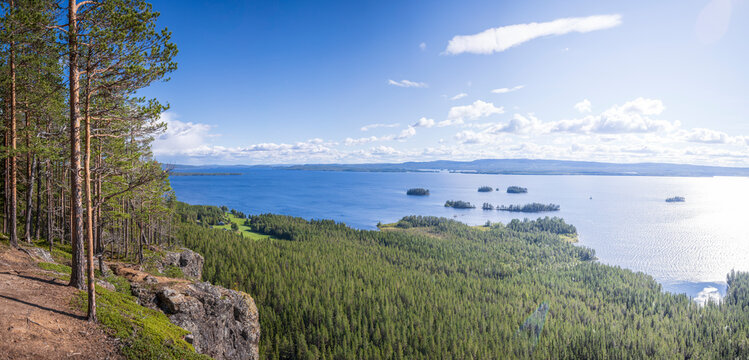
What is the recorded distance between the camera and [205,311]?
27.0 m

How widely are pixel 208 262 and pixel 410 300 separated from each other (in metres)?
43.8

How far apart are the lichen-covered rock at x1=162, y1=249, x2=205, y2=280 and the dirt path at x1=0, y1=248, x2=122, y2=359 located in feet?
86.0

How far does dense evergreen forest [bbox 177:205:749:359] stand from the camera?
62.5 meters

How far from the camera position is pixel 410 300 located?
246 ft

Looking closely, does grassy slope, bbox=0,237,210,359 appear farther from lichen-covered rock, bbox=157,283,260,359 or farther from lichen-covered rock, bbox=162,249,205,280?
lichen-covered rock, bbox=162,249,205,280

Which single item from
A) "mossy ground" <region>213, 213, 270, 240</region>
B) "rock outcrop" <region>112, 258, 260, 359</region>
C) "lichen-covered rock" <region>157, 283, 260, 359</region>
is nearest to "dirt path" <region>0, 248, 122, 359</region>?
"rock outcrop" <region>112, 258, 260, 359</region>

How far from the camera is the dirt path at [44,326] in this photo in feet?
41.2

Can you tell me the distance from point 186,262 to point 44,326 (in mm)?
34920

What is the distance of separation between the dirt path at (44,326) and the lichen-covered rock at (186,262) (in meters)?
26.2

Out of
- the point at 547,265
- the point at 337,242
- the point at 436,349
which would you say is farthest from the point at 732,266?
the point at 337,242

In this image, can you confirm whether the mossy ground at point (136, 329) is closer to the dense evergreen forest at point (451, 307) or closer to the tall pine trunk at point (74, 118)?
the tall pine trunk at point (74, 118)

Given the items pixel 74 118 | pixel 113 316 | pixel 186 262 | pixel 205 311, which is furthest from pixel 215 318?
pixel 186 262

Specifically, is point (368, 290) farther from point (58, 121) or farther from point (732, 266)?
point (732, 266)

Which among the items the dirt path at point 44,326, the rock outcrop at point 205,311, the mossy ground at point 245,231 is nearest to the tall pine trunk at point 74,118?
the dirt path at point 44,326
